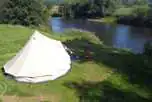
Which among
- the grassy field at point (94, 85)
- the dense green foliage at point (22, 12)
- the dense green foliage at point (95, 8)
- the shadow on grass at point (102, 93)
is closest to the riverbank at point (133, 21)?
the dense green foliage at point (95, 8)

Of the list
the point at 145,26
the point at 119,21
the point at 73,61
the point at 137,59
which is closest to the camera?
the point at 73,61

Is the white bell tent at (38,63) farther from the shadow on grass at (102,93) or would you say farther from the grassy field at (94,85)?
the shadow on grass at (102,93)

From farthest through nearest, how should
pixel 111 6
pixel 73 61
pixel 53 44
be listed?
pixel 111 6, pixel 73 61, pixel 53 44

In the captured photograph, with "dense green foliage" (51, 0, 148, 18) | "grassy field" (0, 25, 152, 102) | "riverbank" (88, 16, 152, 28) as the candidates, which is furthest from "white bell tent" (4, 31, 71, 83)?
"dense green foliage" (51, 0, 148, 18)

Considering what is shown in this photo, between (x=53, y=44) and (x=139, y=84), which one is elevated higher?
(x=53, y=44)

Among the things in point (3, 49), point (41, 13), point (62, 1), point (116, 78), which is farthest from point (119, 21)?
point (116, 78)

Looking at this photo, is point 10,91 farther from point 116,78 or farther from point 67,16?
point 67,16

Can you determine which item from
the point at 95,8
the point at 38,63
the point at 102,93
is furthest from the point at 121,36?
the point at 95,8

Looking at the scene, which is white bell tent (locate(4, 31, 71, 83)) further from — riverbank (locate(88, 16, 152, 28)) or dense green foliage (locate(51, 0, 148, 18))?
dense green foliage (locate(51, 0, 148, 18))
